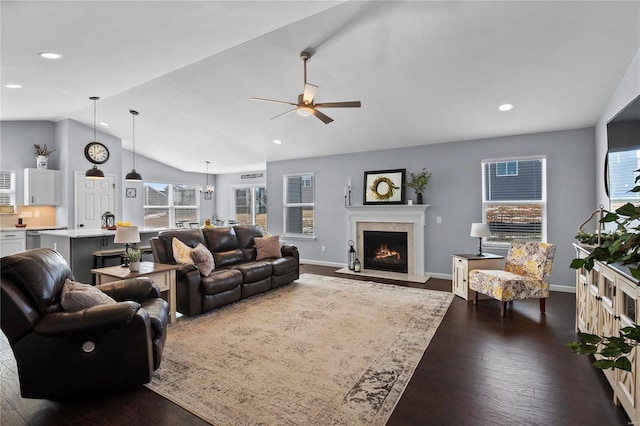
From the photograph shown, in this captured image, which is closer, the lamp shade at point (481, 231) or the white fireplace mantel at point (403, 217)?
the lamp shade at point (481, 231)

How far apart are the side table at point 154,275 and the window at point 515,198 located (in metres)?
4.88

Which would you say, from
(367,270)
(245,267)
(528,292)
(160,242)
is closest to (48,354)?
(160,242)

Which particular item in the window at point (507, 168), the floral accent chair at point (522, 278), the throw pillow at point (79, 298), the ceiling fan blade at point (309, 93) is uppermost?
the ceiling fan blade at point (309, 93)

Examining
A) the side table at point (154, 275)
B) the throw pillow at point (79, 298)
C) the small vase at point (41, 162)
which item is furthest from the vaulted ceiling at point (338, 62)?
the side table at point (154, 275)

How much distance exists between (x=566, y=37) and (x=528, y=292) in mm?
2790

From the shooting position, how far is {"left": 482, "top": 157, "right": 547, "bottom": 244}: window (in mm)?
5309

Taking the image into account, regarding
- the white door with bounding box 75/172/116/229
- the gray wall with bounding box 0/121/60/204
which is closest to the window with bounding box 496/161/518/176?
the white door with bounding box 75/172/116/229

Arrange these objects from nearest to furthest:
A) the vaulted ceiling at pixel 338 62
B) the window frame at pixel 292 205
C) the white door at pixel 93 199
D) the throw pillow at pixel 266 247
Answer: the vaulted ceiling at pixel 338 62, the throw pillow at pixel 266 247, the white door at pixel 93 199, the window frame at pixel 292 205

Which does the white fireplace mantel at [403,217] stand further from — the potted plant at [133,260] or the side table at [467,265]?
the potted plant at [133,260]

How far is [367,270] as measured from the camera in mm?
6695

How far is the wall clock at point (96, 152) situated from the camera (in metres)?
6.91

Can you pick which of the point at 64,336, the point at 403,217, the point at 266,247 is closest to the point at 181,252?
the point at 266,247

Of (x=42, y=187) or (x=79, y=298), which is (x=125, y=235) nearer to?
(x=79, y=298)

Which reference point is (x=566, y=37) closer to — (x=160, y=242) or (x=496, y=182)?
(x=496, y=182)
